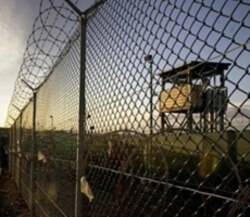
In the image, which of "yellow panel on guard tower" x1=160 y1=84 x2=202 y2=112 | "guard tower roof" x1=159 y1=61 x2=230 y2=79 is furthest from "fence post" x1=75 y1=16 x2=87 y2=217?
"guard tower roof" x1=159 y1=61 x2=230 y2=79

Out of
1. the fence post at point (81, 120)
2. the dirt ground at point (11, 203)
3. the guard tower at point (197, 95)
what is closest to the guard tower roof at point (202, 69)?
the guard tower at point (197, 95)

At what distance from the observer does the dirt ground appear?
11439mm

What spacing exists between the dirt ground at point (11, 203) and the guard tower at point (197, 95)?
8728 millimetres

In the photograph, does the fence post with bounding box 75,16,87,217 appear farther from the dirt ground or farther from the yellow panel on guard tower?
the dirt ground

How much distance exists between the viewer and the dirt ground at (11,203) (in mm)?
11439

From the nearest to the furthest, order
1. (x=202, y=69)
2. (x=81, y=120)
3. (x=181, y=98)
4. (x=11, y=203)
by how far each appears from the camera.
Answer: (x=202, y=69)
(x=181, y=98)
(x=81, y=120)
(x=11, y=203)

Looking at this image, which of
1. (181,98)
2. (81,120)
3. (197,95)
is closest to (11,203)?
(81,120)

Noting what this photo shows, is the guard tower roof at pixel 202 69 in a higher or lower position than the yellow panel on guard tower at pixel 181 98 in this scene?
higher

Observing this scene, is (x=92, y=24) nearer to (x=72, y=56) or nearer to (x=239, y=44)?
(x=72, y=56)

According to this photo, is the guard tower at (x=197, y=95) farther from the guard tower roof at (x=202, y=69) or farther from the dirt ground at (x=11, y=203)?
the dirt ground at (x=11, y=203)

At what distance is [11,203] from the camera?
12953 mm

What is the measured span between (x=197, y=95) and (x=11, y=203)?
11.3 m

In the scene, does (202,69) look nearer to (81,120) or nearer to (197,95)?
(197,95)

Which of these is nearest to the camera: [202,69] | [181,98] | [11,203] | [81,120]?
[202,69]
